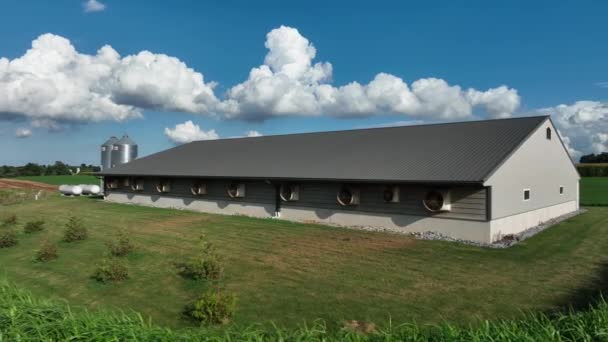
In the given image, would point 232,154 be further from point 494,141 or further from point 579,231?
point 579,231

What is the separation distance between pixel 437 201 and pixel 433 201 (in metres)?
0.15

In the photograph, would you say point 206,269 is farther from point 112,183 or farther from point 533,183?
point 112,183

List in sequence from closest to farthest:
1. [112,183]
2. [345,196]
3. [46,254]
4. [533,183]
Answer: [46,254] < [345,196] < [533,183] < [112,183]

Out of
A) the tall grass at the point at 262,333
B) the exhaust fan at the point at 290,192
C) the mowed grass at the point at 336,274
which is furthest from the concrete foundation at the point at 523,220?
the tall grass at the point at 262,333

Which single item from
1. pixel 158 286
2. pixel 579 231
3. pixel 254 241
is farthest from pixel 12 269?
pixel 579 231

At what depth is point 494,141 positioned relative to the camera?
17.2m

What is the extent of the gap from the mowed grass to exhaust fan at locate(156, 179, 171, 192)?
8457 millimetres

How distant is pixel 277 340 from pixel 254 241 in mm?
10083

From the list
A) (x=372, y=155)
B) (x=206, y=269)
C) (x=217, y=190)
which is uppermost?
(x=372, y=155)

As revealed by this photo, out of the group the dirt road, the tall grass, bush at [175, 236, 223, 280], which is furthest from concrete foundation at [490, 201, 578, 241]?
the dirt road

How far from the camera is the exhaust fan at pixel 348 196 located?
56.1 feet

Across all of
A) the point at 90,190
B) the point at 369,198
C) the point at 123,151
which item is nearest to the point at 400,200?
the point at 369,198

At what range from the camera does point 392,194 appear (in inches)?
628

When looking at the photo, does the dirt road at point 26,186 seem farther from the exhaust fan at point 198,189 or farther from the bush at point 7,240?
the bush at point 7,240
